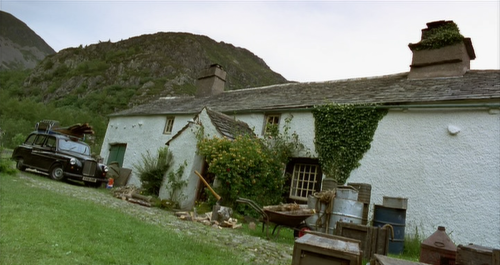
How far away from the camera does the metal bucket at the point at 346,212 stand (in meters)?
6.87

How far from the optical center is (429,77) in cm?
1131

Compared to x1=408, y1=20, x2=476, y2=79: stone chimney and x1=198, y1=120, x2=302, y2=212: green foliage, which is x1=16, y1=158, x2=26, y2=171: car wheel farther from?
x1=408, y1=20, x2=476, y2=79: stone chimney

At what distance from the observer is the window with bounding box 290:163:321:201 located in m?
10.7

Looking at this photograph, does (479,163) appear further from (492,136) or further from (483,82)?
(483,82)

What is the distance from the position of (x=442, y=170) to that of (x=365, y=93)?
405cm

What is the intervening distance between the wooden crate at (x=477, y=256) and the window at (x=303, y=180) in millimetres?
7042

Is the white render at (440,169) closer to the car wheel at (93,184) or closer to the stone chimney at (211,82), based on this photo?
the car wheel at (93,184)

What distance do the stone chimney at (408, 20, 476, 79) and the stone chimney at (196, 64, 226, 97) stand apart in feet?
37.5

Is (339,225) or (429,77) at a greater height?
(429,77)

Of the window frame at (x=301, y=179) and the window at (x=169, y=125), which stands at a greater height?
the window at (x=169, y=125)

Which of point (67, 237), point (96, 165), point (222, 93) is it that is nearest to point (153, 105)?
point (222, 93)

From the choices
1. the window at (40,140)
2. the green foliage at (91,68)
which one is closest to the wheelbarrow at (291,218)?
the window at (40,140)

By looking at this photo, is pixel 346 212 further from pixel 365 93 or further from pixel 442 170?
pixel 365 93

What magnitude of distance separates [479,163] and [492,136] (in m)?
0.77
